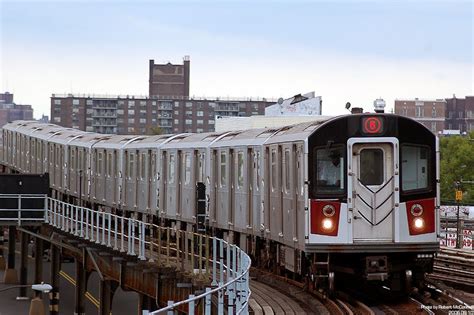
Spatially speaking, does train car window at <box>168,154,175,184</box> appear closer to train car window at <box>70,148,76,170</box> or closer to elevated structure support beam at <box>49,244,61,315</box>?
elevated structure support beam at <box>49,244,61,315</box>

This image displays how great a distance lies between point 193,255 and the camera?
20.2 meters

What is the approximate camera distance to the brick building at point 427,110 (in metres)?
137

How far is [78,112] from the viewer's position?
14125cm

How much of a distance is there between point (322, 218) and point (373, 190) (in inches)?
37.6

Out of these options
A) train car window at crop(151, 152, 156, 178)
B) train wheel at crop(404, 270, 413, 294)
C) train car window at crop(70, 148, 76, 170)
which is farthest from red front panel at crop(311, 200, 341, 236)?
train car window at crop(70, 148, 76, 170)

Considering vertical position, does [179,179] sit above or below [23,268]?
above

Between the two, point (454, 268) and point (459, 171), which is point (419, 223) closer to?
point (454, 268)

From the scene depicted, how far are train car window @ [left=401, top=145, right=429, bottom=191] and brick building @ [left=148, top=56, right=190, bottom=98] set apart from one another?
419 ft

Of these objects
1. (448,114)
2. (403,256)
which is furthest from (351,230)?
(448,114)

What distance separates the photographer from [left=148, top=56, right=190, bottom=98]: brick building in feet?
476

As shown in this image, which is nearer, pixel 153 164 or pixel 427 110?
pixel 153 164

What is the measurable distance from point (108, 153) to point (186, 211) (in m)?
9.74

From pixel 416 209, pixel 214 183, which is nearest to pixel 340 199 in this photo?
pixel 416 209

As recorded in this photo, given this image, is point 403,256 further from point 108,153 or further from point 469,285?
point 108,153
